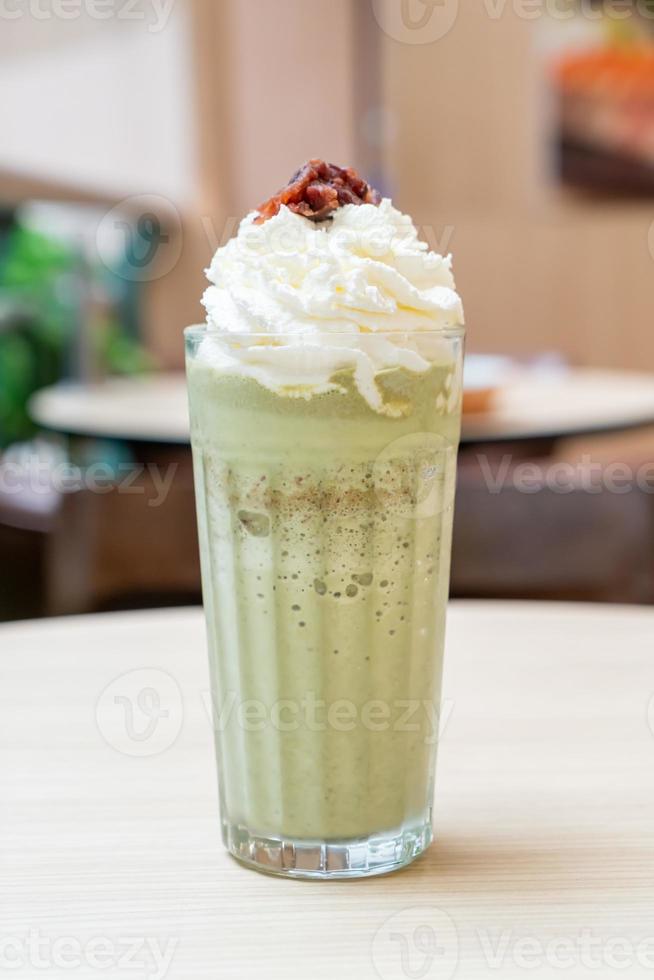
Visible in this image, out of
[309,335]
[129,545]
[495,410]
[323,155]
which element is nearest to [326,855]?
[309,335]

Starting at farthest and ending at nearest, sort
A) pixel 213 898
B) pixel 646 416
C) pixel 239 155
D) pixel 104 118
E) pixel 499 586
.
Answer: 1. pixel 239 155
2. pixel 104 118
3. pixel 646 416
4. pixel 499 586
5. pixel 213 898

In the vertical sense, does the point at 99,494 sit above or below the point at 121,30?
below

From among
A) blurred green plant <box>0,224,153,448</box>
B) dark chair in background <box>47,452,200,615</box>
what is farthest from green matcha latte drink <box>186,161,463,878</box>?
blurred green plant <box>0,224,153,448</box>

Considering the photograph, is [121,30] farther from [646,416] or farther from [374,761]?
[374,761]

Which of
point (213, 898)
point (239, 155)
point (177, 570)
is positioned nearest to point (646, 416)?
point (177, 570)

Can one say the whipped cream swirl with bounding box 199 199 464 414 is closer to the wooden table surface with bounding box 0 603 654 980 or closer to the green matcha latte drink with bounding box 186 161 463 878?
the green matcha latte drink with bounding box 186 161 463 878

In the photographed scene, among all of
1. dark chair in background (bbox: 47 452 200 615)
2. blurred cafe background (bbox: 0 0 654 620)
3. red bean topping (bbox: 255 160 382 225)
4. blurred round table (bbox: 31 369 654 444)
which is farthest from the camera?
blurred cafe background (bbox: 0 0 654 620)

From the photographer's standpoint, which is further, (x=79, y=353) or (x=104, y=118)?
(x=104, y=118)
